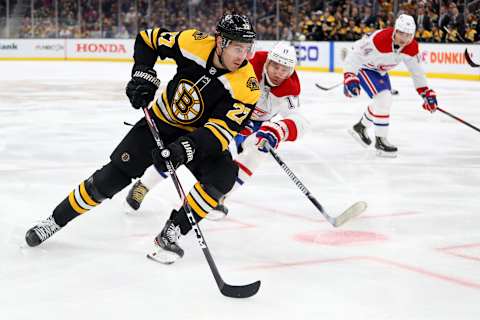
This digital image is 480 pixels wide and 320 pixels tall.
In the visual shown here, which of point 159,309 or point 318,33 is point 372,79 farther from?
point 318,33

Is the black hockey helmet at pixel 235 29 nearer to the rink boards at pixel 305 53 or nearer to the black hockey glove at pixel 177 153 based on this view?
the black hockey glove at pixel 177 153

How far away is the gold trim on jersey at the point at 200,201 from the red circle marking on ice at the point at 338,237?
2.15 feet

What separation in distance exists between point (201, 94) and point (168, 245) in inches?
24.4

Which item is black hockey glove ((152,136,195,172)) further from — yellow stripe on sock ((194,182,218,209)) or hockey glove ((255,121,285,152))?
hockey glove ((255,121,285,152))

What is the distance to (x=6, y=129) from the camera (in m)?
7.38

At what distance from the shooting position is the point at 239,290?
2.71 m

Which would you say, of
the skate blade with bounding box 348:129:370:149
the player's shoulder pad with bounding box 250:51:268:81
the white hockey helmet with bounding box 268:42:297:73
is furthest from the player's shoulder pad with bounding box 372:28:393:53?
the white hockey helmet with bounding box 268:42:297:73

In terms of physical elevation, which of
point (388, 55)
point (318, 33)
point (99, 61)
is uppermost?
point (388, 55)

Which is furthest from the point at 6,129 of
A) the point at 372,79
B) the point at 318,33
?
the point at 318,33

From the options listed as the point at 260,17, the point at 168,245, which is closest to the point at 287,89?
the point at 168,245

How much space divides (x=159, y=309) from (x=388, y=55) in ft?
13.9

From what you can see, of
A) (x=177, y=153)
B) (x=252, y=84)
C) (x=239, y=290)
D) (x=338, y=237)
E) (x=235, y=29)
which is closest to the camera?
(x=239, y=290)

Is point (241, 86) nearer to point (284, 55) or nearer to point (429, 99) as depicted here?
point (284, 55)

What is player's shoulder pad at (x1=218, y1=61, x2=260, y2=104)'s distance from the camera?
310cm
